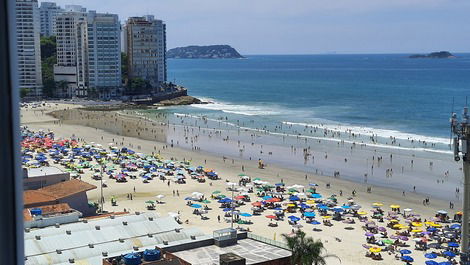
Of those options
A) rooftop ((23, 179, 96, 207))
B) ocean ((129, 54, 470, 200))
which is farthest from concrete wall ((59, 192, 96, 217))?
ocean ((129, 54, 470, 200))

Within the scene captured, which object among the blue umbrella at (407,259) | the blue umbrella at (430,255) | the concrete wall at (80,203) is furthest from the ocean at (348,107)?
the concrete wall at (80,203)

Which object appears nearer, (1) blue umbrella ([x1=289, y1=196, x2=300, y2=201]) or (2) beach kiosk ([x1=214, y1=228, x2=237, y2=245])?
(2) beach kiosk ([x1=214, y1=228, x2=237, y2=245])

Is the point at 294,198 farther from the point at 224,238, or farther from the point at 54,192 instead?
the point at 224,238

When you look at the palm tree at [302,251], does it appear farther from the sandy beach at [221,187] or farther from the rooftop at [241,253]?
the sandy beach at [221,187]

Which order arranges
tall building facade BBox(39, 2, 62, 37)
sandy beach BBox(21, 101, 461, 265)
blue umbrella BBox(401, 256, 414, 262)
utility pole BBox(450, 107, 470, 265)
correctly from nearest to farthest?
utility pole BBox(450, 107, 470, 265) → blue umbrella BBox(401, 256, 414, 262) → sandy beach BBox(21, 101, 461, 265) → tall building facade BBox(39, 2, 62, 37)

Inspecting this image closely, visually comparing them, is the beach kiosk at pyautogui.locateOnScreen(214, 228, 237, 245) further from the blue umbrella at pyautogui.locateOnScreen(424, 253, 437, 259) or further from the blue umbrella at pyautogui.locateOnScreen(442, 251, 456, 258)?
the blue umbrella at pyautogui.locateOnScreen(442, 251, 456, 258)

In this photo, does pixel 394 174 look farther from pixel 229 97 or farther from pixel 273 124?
pixel 229 97

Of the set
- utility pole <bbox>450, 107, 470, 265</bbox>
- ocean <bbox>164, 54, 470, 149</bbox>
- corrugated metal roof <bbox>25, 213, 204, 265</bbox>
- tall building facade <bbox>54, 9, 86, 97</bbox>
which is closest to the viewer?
utility pole <bbox>450, 107, 470, 265</bbox>

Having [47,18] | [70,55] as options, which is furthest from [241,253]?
[47,18]
